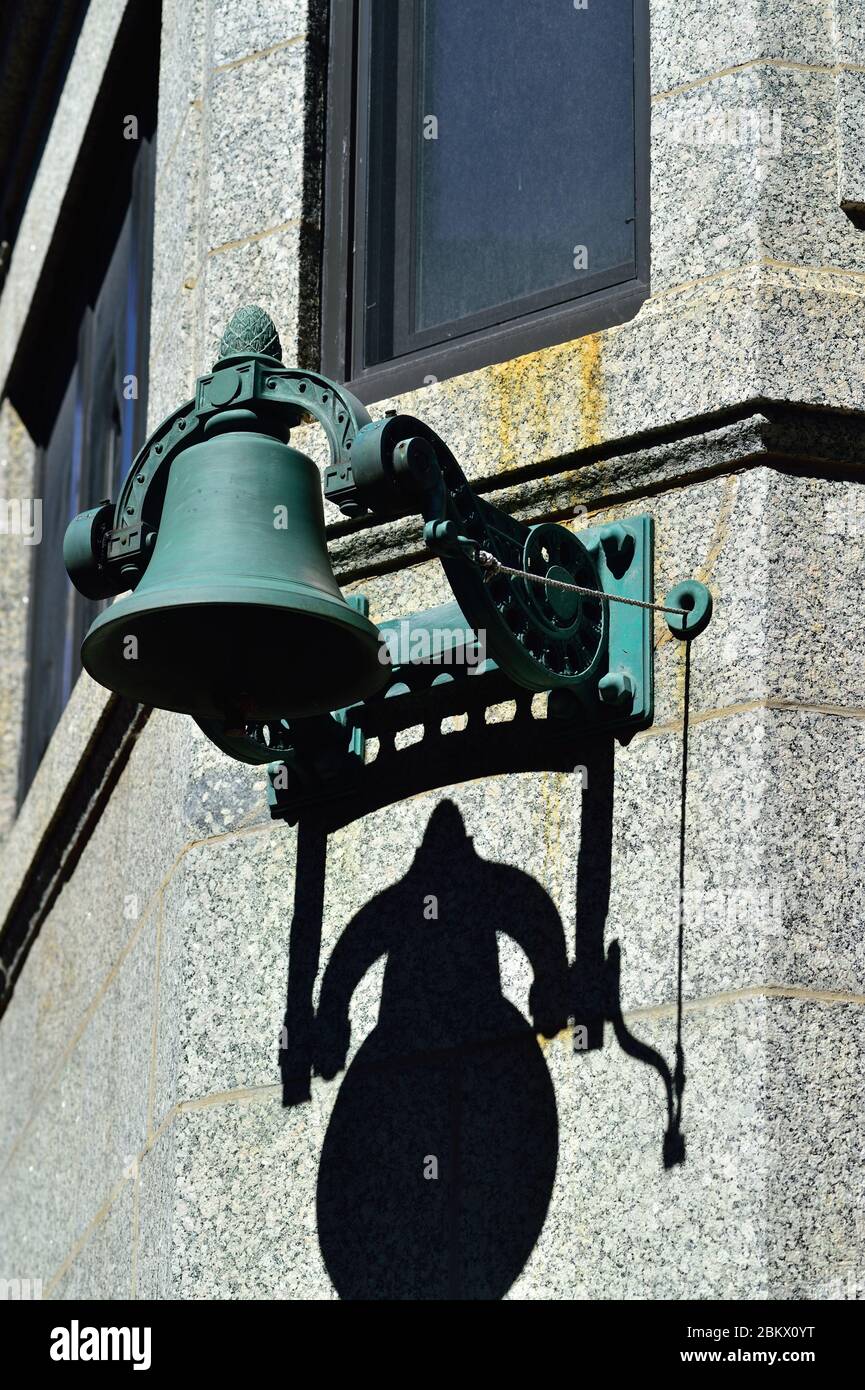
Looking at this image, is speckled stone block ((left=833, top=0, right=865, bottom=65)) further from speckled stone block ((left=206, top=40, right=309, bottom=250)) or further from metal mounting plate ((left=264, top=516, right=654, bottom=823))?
speckled stone block ((left=206, top=40, right=309, bottom=250))

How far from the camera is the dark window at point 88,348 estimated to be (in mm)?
7387

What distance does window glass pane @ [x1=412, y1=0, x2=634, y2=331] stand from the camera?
5449mm

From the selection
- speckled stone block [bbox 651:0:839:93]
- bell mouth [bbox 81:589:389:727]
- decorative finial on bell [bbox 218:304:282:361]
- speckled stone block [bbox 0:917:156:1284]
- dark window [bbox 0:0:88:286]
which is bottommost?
speckled stone block [bbox 0:917:156:1284]

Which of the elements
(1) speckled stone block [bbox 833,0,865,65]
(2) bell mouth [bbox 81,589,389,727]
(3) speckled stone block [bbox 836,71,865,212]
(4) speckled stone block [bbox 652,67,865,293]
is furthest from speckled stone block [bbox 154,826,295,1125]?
(1) speckled stone block [bbox 833,0,865,65]

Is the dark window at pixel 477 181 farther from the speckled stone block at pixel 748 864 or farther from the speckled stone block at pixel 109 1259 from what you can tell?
the speckled stone block at pixel 109 1259

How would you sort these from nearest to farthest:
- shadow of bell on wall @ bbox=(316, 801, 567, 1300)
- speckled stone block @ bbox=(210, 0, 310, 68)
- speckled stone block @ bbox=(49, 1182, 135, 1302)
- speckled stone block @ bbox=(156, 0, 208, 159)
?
shadow of bell on wall @ bbox=(316, 801, 567, 1300)
speckled stone block @ bbox=(49, 1182, 135, 1302)
speckled stone block @ bbox=(210, 0, 310, 68)
speckled stone block @ bbox=(156, 0, 208, 159)

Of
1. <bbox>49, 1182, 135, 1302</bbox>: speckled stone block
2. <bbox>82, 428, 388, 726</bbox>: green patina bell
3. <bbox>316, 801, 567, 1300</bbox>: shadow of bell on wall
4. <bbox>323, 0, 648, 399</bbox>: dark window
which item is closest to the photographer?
<bbox>82, 428, 388, 726</bbox>: green patina bell

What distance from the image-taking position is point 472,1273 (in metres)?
4.61

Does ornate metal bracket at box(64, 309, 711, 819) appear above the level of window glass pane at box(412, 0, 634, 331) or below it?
below

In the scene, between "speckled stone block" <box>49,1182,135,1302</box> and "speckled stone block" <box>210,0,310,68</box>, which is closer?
"speckled stone block" <box>49,1182,135,1302</box>

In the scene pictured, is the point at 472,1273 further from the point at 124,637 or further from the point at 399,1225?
the point at 124,637

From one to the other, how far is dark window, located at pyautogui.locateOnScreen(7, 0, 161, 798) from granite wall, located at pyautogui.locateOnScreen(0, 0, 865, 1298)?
1759 millimetres
